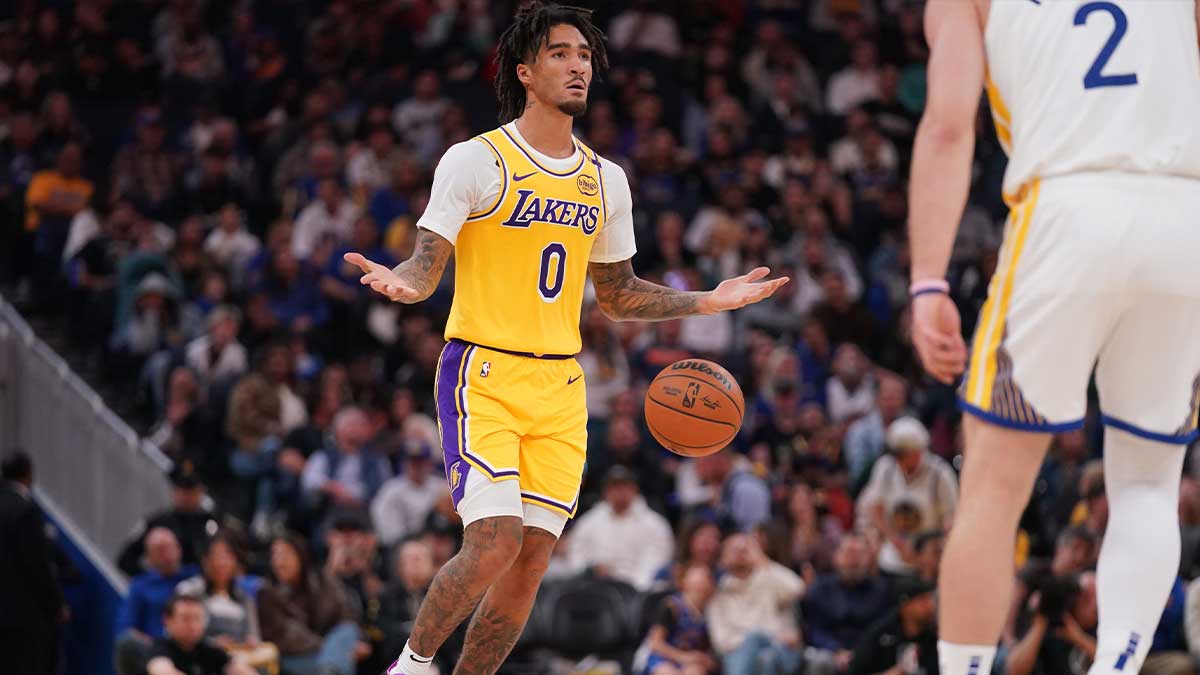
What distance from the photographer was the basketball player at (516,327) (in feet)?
21.3

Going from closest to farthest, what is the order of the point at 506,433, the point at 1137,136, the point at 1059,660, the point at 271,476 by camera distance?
the point at 1137,136 < the point at 506,433 < the point at 1059,660 < the point at 271,476

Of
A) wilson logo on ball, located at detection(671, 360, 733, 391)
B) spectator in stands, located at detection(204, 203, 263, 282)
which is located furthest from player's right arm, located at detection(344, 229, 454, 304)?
spectator in stands, located at detection(204, 203, 263, 282)

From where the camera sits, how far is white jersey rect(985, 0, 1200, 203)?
455 cm

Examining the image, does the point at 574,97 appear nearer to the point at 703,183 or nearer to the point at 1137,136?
the point at 1137,136

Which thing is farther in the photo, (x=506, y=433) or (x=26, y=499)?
(x=26, y=499)

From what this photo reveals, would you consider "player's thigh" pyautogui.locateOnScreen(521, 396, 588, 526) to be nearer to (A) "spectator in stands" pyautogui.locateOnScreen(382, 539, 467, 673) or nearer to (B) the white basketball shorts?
(B) the white basketball shorts

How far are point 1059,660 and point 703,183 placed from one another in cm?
803

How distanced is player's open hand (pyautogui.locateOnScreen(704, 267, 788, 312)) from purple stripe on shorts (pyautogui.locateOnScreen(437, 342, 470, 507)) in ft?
3.43

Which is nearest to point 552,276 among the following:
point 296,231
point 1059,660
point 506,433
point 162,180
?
point 506,433

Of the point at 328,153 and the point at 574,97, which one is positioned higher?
the point at 574,97

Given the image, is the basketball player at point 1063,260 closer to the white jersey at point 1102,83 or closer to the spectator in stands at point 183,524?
the white jersey at point 1102,83

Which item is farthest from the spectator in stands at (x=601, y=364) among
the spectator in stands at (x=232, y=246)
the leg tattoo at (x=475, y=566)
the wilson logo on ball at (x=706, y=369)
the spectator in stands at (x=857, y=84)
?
the leg tattoo at (x=475, y=566)

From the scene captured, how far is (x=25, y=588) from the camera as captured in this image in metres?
12.3

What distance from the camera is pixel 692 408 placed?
7.33m
